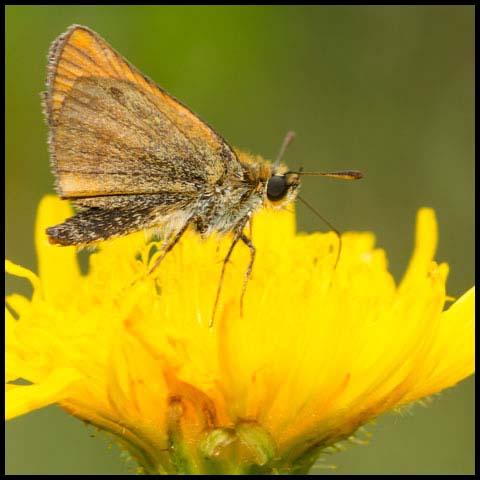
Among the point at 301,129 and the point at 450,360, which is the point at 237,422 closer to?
the point at 450,360

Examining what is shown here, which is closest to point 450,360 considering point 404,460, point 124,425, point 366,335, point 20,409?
point 366,335

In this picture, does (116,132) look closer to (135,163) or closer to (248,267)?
(135,163)

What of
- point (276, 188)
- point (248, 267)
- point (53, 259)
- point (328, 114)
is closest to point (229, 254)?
point (248, 267)

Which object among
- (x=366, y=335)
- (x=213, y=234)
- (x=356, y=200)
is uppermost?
(x=356, y=200)

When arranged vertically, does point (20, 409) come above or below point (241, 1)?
below

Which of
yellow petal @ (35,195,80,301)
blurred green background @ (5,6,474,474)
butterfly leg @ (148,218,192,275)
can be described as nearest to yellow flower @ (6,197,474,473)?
butterfly leg @ (148,218,192,275)

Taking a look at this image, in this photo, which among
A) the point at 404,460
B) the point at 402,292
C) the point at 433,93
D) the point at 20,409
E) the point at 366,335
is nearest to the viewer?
the point at 20,409
